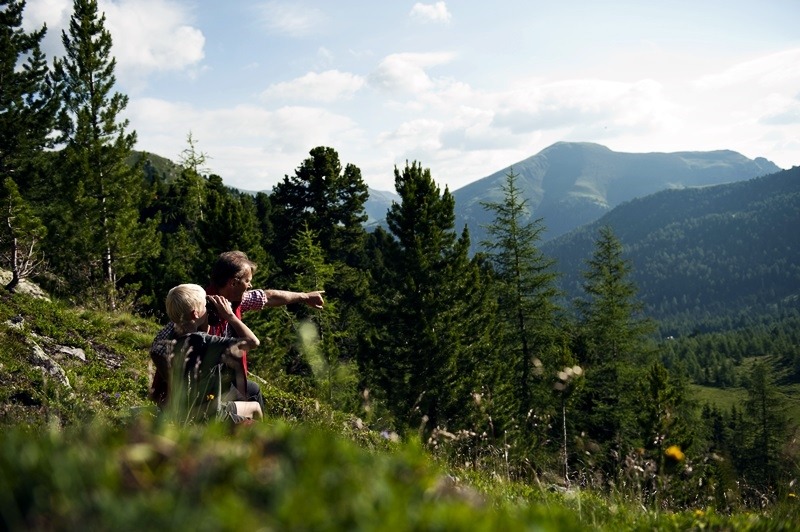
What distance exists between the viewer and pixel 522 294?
33.7m

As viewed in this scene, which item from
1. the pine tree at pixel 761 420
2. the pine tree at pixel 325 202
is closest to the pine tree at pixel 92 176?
the pine tree at pixel 325 202

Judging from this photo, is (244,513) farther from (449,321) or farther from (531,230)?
(531,230)

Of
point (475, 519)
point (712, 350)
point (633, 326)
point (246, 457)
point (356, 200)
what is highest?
point (356, 200)

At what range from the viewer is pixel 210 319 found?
198 inches

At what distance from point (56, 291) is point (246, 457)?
2013 centimetres

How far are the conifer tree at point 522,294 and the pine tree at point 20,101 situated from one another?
23.0m

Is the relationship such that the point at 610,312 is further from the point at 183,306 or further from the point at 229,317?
the point at 183,306

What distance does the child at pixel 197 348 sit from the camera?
4.04 metres

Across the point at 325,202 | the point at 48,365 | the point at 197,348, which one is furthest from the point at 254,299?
the point at 325,202

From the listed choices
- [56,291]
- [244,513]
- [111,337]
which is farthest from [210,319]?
[56,291]

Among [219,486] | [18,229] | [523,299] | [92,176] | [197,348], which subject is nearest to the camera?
[219,486]

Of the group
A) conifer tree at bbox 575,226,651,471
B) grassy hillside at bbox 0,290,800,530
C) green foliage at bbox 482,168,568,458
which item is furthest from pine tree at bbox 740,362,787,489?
grassy hillside at bbox 0,290,800,530

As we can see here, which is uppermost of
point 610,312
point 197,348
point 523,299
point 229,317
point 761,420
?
point 229,317

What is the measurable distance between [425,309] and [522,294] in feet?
34.7
